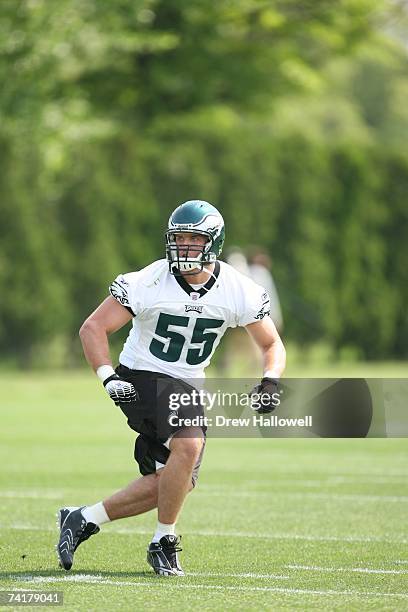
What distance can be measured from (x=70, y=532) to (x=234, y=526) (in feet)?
5.56

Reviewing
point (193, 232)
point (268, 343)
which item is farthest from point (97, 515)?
point (193, 232)

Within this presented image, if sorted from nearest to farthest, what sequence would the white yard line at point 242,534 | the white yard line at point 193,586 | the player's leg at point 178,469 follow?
1. the white yard line at point 193,586
2. the player's leg at point 178,469
3. the white yard line at point 242,534

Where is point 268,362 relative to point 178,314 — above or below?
below

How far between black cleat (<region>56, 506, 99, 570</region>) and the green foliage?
476 inches

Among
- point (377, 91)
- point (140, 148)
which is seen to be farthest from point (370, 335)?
point (377, 91)

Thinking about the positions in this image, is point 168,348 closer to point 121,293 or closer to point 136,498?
point 121,293

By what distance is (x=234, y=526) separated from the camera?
7.82 m

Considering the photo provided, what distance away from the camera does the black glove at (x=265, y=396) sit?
605 centimetres

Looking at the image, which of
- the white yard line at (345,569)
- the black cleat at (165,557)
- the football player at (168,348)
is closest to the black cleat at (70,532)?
the football player at (168,348)

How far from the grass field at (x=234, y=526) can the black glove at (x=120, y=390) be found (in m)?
0.81

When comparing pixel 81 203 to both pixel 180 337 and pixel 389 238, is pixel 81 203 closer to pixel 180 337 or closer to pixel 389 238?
pixel 389 238

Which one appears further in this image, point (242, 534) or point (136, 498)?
point (242, 534)

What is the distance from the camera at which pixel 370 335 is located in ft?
93.7

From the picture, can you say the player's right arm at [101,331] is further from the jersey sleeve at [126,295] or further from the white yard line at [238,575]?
the white yard line at [238,575]
